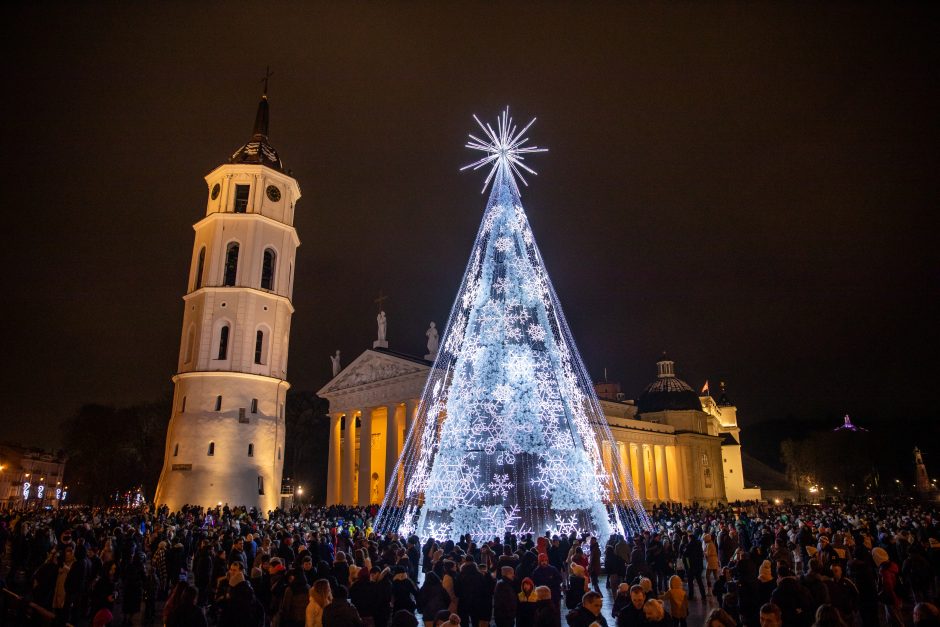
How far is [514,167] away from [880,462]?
86404 millimetres

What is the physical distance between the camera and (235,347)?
122 ft

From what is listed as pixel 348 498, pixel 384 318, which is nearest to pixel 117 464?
pixel 348 498

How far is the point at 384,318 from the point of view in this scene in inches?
2205

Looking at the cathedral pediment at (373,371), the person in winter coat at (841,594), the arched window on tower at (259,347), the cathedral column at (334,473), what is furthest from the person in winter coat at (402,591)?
the cathedral column at (334,473)

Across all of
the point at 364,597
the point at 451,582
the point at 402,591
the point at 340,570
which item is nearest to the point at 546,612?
the point at 402,591

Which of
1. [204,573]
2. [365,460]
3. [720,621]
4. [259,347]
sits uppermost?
[259,347]

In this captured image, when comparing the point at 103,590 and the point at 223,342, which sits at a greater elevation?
the point at 223,342

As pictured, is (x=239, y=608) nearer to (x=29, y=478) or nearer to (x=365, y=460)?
(x=365, y=460)

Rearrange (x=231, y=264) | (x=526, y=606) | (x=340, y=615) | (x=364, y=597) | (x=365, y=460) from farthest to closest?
(x=365, y=460), (x=231, y=264), (x=364, y=597), (x=526, y=606), (x=340, y=615)

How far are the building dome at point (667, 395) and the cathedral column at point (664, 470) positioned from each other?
1057cm

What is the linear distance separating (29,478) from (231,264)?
98142 millimetres

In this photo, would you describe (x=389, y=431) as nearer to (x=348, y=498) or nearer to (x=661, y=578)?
(x=348, y=498)

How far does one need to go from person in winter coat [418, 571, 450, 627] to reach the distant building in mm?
95370

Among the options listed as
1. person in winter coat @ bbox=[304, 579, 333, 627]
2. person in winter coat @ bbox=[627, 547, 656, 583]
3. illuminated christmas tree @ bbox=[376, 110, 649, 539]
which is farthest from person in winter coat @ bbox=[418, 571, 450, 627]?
illuminated christmas tree @ bbox=[376, 110, 649, 539]
